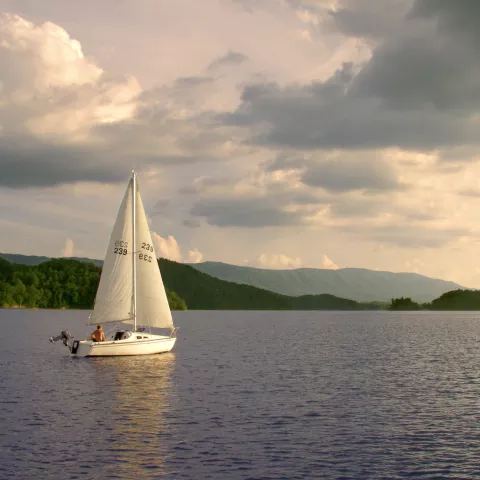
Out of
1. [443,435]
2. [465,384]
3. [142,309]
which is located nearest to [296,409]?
[443,435]

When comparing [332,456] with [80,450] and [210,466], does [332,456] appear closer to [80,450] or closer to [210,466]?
[210,466]

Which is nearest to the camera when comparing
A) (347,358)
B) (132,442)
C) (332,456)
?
(332,456)

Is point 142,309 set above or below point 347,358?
above

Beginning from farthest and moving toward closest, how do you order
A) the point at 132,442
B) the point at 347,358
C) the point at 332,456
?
1. the point at 347,358
2. the point at 132,442
3. the point at 332,456

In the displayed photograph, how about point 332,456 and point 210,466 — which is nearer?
point 210,466

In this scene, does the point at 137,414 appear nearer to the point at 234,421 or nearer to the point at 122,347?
the point at 234,421

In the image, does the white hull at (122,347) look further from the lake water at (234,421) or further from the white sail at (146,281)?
the white sail at (146,281)

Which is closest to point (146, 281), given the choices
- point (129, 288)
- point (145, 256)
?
point (129, 288)

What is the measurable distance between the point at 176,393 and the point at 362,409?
48.0ft

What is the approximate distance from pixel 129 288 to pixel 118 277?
179 cm

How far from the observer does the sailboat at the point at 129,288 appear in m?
71.1

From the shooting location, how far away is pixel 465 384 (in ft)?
190

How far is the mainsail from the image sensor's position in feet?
234

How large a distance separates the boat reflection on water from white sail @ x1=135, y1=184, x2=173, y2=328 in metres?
5.22
